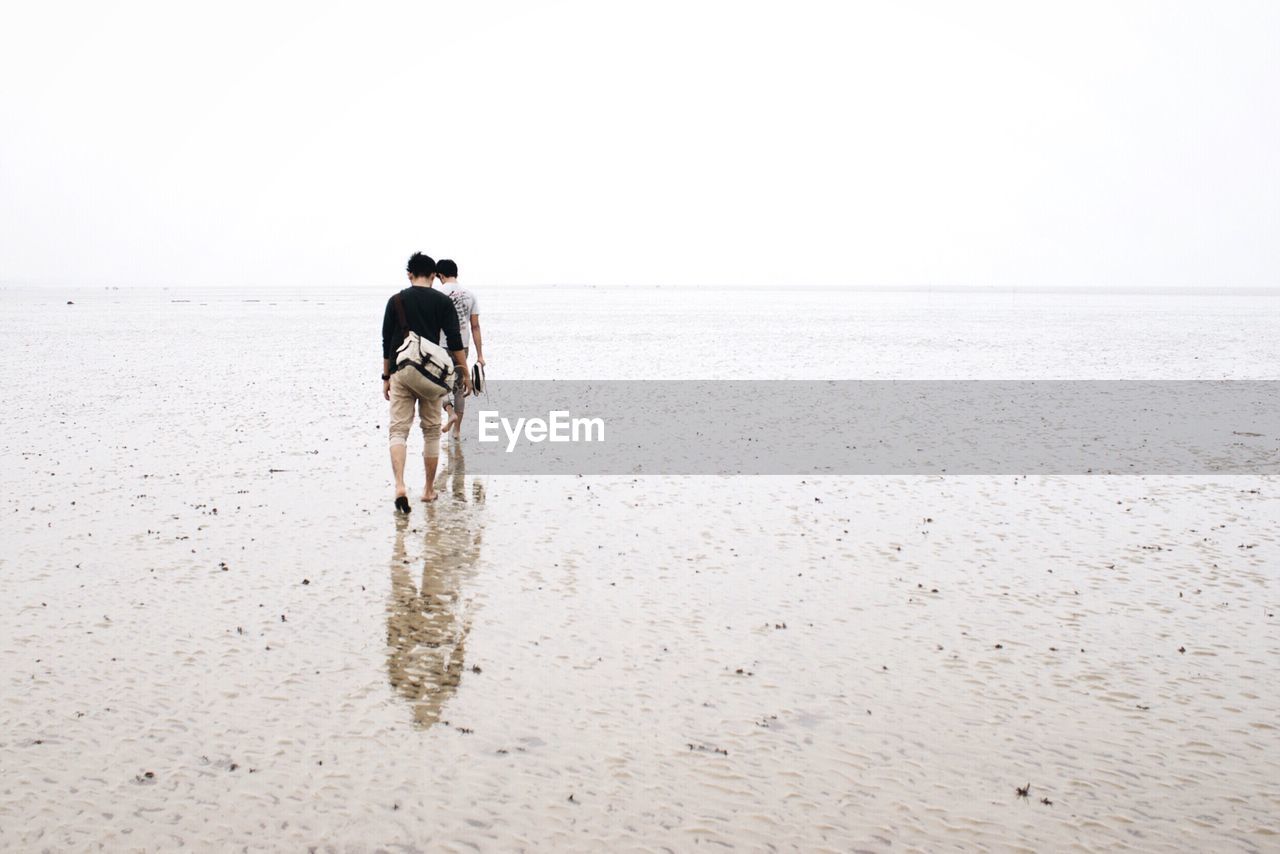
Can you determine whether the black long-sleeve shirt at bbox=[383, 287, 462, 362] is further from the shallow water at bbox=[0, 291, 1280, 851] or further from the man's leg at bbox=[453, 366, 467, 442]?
the man's leg at bbox=[453, 366, 467, 442]

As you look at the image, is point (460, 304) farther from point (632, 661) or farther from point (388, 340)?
point (632, 661)

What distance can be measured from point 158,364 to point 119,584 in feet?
82.1

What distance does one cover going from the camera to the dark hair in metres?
11.3

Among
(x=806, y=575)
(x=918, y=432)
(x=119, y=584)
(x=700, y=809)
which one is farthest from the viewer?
(x=918, y=432)

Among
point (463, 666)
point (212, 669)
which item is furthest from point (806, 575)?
point (212, 669)

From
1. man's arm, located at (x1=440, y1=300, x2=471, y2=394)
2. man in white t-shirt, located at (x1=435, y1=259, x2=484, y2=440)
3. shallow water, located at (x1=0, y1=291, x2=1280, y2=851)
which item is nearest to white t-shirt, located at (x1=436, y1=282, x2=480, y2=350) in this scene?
man in white t-shirt, located at (x1=435, y1=259, x2=484, y2=440)

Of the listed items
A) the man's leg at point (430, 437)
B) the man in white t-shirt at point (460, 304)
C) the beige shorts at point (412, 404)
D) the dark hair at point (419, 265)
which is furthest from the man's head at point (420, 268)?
the man in white t-shirt at point (460, 304)

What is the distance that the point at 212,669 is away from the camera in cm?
639

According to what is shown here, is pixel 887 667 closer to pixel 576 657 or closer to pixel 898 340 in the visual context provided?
pixel 576 657

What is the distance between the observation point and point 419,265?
1127 cm

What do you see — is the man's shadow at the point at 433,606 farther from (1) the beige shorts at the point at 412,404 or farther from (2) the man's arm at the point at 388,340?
(2) the man's arm at the point at 388,340

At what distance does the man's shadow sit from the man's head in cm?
254

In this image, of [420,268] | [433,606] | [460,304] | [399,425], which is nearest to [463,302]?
[460,304]

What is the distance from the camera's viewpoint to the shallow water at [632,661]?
187 inches
